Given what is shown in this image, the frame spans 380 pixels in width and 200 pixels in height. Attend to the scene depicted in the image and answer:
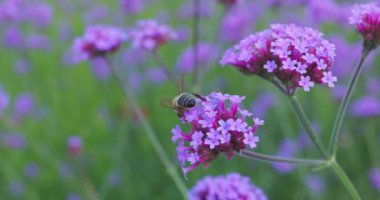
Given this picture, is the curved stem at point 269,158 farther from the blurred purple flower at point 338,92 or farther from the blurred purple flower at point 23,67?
the blurred purple flower at point 23,67

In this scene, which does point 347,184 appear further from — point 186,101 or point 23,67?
point 23,67

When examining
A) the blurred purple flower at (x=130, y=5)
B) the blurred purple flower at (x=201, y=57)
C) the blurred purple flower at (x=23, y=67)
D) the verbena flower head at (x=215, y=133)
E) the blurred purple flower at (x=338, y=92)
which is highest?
the blurred purple flower at (x=23, y=67)

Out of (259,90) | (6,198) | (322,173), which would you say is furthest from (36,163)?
(322,173)

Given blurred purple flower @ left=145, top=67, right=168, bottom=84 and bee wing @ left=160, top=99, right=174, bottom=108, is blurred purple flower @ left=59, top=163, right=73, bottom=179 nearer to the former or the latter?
blurred purple flower @ left=145, top=67, right=168, bottom=84

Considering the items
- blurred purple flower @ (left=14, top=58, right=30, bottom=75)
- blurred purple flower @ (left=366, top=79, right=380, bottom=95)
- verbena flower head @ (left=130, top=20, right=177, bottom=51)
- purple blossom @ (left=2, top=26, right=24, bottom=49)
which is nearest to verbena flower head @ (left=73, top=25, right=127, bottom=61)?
verbena flower head @ (left=130, top=20, right=177, bottom=51)

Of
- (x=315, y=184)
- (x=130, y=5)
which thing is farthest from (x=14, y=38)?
(x=315, y=184)

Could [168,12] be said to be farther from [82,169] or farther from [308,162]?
[308,162]

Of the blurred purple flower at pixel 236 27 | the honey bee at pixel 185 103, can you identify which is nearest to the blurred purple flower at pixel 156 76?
the blurred purple flower at pixel 236 27
